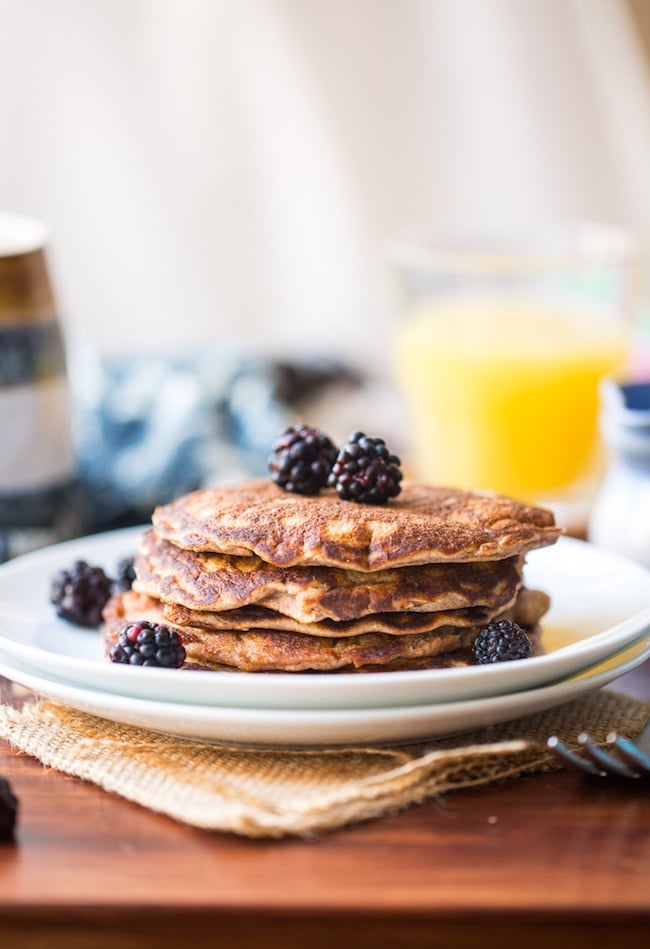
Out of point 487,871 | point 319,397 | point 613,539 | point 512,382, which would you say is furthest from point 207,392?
point 487,871

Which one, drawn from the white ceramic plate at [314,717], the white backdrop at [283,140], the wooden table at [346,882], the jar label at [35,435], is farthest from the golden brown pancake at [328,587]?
the white backdrop at [283,140]

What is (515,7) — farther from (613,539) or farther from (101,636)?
(101,636)

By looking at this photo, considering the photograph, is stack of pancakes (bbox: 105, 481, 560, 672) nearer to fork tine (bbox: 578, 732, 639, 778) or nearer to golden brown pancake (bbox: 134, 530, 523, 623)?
golden brown pancake (bbox: 134, 530, 523, 623)

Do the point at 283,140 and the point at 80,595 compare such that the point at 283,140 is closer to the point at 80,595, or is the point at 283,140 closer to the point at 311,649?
the point at 80,595

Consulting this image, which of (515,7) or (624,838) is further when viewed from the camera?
(515,7)

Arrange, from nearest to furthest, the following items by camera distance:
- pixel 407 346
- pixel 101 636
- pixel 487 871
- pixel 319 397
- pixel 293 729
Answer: pixel 487 871 → pixel 293 729 → pixel 101 636 → pixel 407 346 → pixel 319 397

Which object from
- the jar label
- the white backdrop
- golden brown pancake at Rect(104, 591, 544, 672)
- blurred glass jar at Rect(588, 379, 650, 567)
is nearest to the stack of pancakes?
golden brown pancake at Rect(104, 591, 544, 672)

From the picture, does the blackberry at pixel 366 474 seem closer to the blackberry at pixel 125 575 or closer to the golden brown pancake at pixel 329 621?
the golden brown pancake at pixel 329 621

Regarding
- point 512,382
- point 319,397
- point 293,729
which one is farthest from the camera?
point 319,397
